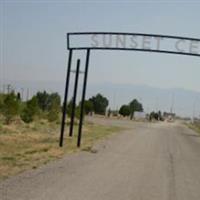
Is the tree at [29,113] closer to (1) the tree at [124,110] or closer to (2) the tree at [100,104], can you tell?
(2) the tree at [100,104]

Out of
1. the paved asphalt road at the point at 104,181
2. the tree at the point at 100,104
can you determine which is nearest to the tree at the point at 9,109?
the paved asphalt road at the point at 104,181

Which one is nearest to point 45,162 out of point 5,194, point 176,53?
point 5,194

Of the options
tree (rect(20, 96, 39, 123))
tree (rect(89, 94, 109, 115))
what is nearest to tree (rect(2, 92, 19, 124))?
tree (rect(20, 96, 39, 123))

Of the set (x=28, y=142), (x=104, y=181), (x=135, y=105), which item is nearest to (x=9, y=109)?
(x=28, y=142)

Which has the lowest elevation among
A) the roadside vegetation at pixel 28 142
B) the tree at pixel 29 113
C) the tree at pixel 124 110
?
the roadside vegetation at pixel 28 142

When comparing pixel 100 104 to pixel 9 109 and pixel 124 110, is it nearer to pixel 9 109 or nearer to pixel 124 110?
pixel 124 110

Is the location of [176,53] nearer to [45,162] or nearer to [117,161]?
[117,161]

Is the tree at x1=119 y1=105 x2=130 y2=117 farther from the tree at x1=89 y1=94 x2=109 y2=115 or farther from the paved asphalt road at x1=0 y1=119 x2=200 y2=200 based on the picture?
the paved asphalt road at x1=0 y1=119 x2=200 y2=200

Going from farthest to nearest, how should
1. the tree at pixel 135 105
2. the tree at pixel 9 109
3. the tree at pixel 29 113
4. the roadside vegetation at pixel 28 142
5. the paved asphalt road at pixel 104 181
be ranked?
the tree at pixel 135 105, the tree at pixel 29 113, the tree at pixel 9 109, the roadside vegetation at pixel 28 142, the paved asphalt road at pixel 104 181

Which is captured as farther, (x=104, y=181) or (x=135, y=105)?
(x=135, y=105)

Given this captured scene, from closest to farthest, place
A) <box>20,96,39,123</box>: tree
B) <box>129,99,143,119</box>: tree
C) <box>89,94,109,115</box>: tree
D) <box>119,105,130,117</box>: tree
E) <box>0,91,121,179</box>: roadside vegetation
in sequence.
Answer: <box>0,91,121,179</box>: roadside vegetation, <box>20,96,39,123</box>: tree, <box>89,94,109,115</box>: tree, <box>119,105,130,117</box>: tree, <box>129,99,143,119</box>: tree

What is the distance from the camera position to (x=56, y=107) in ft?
155

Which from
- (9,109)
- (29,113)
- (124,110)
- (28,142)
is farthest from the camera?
(124,110)

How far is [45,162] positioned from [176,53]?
810 cm
